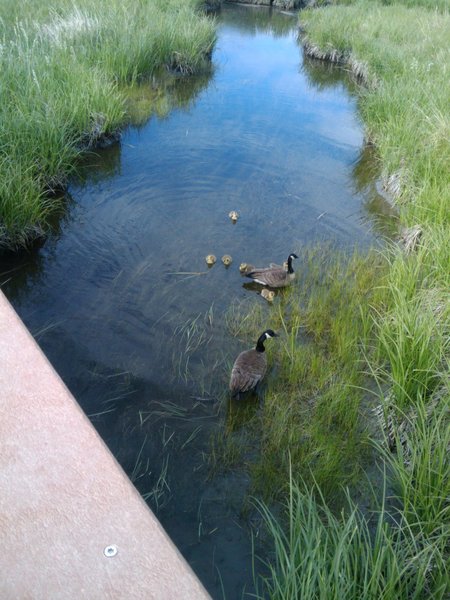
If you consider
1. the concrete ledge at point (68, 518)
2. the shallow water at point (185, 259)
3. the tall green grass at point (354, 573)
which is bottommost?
the shallow water at point (185, 259)

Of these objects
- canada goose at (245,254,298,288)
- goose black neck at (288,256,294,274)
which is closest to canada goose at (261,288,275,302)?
canada goose at (245,254,298,288)

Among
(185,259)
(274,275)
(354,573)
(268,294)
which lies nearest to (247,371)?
(268,294)

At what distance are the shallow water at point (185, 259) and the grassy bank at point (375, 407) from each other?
1.61ft

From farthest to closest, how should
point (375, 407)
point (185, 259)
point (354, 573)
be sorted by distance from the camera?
1. point (185, 259)
2. point (375, 407)
3. point (354, 573)

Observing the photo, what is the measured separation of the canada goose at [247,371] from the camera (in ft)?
14.2

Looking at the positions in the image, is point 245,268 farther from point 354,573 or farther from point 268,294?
point 354,573

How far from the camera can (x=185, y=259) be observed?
6.36m

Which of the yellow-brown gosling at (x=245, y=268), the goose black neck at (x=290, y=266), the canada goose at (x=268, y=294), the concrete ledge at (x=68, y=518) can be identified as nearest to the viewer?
the concrete ledge at (x=68, y=518)

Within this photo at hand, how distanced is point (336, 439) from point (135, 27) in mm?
11190

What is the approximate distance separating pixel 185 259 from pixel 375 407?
303cm

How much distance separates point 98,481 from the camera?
2.22 m

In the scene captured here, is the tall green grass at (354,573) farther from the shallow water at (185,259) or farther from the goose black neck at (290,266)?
the goose black neck at (290,266)

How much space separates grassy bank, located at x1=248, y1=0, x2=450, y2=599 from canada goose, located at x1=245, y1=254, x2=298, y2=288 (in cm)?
19

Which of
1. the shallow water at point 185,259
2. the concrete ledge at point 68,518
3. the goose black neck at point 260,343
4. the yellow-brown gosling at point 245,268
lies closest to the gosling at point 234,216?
the shallow water at point 185,259
